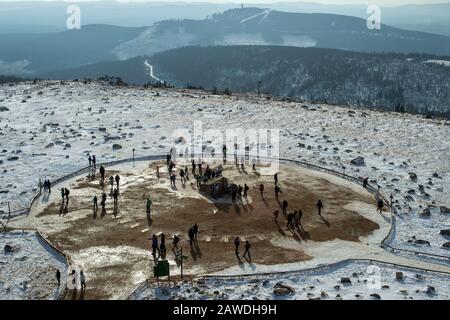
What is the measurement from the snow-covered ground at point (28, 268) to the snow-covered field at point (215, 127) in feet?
23.2

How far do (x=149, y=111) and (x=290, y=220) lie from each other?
41061mm

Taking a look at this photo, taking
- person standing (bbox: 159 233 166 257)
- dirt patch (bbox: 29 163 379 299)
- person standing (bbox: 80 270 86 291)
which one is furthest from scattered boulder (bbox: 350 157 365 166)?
person standing (bbox: 80 270 86 291)

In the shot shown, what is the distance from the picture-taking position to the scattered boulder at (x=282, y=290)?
100 ft

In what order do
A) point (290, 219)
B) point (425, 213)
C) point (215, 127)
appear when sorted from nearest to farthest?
point (290, 219) → point (425, 213) → point (215, 127)

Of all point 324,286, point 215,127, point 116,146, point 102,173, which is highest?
point 215,127

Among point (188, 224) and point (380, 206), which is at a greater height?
point (380, 206)

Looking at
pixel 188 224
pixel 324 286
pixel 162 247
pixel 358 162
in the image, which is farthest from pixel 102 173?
pixel 358 162

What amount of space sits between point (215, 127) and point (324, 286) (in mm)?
38783

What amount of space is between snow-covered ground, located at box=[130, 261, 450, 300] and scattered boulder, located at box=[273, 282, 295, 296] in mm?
148

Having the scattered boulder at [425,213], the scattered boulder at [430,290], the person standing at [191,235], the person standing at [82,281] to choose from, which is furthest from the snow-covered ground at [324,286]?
the scattered boulder at [425,213]

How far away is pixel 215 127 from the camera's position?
67.6m

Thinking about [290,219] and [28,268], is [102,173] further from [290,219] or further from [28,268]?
[290,219]

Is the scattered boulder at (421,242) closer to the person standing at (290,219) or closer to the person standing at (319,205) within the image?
the person standing at (319,205)

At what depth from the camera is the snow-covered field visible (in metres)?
46.7
